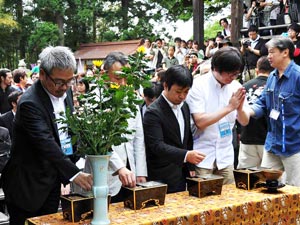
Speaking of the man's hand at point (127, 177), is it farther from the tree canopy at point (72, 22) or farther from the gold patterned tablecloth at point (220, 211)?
the tree canopy at point (72, 22)

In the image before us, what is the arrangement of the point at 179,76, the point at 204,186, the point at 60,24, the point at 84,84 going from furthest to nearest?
the point at 60,24, the point at 84,84, the point at 179,76, the point at 204,186

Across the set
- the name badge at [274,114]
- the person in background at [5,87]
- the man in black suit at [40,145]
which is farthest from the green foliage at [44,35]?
the man in black suit at [40,145]

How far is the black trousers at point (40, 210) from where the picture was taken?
2.54 meters

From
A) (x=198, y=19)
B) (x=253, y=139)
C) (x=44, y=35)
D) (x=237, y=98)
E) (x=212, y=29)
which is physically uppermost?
(x=212, y=29)

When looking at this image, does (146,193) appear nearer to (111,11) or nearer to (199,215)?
(199,215)

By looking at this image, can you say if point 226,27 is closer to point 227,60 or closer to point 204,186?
point 227,60

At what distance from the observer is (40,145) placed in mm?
2346

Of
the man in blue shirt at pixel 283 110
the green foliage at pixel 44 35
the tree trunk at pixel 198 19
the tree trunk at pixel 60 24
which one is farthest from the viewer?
the tree trunk at pixel 60 24

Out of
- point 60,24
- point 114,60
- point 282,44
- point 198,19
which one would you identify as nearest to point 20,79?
point 114,60

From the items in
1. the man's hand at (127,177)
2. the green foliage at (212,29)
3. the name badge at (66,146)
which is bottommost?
the man's hand at (127,177)

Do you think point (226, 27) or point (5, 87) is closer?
point (5, 87)

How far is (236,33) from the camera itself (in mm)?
11578

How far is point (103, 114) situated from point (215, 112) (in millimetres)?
1095

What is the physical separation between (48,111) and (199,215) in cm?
89
